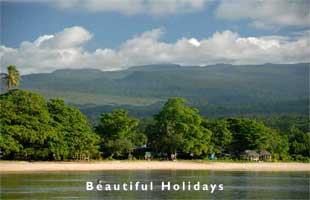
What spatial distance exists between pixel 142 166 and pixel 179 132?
920 centimetres

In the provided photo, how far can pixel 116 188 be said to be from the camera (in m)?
36.5

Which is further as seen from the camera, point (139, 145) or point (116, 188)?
point (139, 145)

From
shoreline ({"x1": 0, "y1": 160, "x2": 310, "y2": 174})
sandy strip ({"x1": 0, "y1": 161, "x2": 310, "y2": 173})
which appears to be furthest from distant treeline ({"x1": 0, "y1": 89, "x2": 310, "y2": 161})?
sandy strip ({"x1": 0, "y1": 161, "x2": 310, "y2": 173})

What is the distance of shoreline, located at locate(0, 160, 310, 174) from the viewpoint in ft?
170

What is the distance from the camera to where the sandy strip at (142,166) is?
170 ft

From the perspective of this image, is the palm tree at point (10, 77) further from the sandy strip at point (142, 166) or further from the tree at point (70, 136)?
the sandy strip at point (142, 166)

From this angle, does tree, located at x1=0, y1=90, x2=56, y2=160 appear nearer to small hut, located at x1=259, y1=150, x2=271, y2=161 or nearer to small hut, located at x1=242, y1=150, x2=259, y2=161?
small hut, located at x1=242, y1=150, x2=259, y2=161

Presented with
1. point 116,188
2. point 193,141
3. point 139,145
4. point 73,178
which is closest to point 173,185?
point 116,188

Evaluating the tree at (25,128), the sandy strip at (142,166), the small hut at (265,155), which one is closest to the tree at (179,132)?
the sandy strip at (142,166)

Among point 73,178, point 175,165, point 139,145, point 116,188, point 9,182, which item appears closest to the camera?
point 116,188

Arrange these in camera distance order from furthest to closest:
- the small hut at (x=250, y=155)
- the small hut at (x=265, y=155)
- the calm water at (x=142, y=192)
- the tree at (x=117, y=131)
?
1. the small hut at (x=265, y=155)
2. the small hut at (x=250, y=155)
3. the tree at (x=117, y=131)
4. the calm water at (x=142, y=192)

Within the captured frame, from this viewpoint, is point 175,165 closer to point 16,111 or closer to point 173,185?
point 16,111

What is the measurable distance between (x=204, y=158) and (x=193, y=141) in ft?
11.7

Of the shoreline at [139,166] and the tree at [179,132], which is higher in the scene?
the tree at [179,132]
